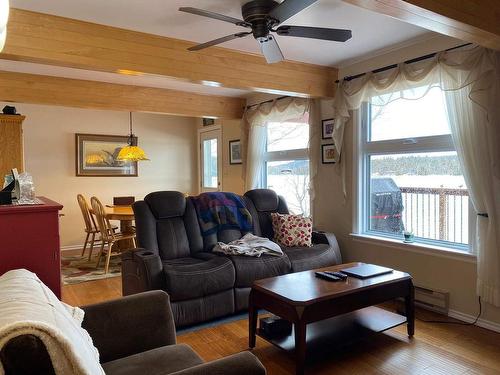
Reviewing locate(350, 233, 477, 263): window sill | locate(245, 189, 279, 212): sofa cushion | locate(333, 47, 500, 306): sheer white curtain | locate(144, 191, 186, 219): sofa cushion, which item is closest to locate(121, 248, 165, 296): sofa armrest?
locate(144, 191, 186, 219): sofa cushion

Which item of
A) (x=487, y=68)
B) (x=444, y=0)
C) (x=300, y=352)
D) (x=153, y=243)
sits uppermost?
(x=444, y=0)

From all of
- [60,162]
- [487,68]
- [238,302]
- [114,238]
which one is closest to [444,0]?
[487,68]

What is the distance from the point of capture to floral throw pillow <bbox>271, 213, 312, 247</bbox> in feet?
12.6

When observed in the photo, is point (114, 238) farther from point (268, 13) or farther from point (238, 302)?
point (268, 13)

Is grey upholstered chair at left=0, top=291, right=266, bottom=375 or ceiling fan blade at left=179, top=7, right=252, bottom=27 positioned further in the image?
ceiling fan blade at left=179, top=7, right=252, bottom=27

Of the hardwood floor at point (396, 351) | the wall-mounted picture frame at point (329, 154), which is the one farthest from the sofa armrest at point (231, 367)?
the wall-mounted picture frame at point (329, 154)

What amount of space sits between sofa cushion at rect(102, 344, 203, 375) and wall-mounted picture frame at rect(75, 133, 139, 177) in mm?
5019

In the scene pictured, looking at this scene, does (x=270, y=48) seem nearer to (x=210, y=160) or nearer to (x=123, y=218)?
(x=123, y=218)

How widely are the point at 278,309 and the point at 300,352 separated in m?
0.29

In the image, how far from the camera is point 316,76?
4020 mm

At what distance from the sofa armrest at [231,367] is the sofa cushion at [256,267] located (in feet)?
6.21

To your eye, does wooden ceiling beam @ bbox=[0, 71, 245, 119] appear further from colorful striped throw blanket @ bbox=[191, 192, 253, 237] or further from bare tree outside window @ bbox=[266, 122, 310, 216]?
colorful striped throw blanket @ bbox=[191, 192, 253, 237]

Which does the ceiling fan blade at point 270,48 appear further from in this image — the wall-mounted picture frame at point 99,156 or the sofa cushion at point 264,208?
the wall-mounted picture frame at point 99,156

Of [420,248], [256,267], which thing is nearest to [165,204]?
[256,267]
